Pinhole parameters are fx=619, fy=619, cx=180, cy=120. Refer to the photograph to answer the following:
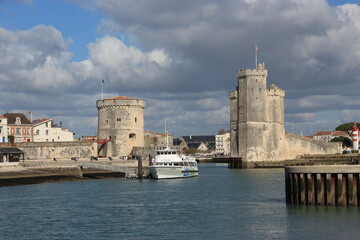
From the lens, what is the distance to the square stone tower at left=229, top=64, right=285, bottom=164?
293ft

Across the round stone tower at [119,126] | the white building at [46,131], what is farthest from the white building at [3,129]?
the round stone tower at [119,126]

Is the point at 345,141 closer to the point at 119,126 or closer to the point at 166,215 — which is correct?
the point at 119,126

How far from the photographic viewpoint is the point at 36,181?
55.4 m

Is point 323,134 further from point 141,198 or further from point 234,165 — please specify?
point 141,198

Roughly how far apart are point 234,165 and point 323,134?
95.0 meters

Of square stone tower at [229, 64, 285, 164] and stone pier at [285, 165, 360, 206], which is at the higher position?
square stone tower at [229, 64, 285, 164]

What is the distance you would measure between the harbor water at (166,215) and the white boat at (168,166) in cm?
1120

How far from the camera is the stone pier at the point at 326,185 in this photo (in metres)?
29.8

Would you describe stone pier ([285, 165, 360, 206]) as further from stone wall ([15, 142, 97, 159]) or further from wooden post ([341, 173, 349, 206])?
stone wall ([15, 142, 97, 159])

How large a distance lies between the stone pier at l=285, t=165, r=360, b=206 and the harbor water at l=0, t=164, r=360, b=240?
450 mm

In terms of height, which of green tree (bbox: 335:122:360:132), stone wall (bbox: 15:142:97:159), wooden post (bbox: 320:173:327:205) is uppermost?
green tree (bbox: 335:122:360:132)

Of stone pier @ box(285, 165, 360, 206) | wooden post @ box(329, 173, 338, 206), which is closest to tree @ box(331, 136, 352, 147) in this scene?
stone pier @ box(285, 165, 360, 206)

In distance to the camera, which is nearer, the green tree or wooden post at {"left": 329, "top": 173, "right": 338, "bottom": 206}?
wooden post at {"left": 329, "top": 173, "right": 338, "bottom": 206}

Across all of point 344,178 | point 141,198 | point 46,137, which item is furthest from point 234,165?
point 344,178
